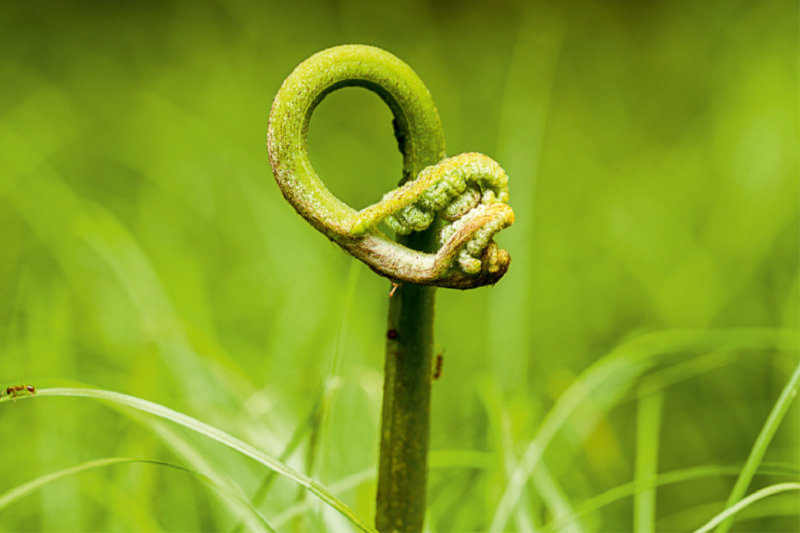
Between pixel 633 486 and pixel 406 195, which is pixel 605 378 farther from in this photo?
pixel 406 195

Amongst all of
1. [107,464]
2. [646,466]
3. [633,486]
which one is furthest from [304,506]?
[646,466]

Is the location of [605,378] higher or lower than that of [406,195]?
higher

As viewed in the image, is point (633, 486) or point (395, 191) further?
point (633, 486)

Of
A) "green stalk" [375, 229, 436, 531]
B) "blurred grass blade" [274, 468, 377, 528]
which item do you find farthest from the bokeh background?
"green stalk" [375, 229, 436, 531]

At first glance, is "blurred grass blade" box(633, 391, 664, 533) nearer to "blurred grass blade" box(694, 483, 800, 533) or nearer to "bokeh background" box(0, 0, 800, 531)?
"bokeh background" box(0, 0, 800, 531)

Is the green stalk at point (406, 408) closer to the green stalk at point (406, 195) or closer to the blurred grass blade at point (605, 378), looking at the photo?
the green stalk at point (406, 195)

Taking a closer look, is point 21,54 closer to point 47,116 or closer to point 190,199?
point 47,116
